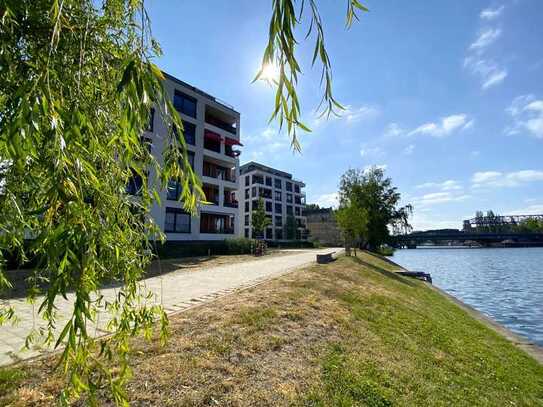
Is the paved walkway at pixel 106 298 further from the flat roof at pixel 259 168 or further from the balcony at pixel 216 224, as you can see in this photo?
the flat roof at pixel 259 168

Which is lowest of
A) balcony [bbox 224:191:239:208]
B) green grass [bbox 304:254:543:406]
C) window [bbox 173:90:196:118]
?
green grass [bbox 304:254:543:406]

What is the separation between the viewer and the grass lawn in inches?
140

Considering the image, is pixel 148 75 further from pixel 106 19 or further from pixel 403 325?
pixel 403 325

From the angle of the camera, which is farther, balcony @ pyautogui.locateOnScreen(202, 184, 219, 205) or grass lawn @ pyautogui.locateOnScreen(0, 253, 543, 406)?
balcony @ pyautogui.locateOnScreen(202, 184, 219, 205)

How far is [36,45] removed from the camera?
1.98 meters

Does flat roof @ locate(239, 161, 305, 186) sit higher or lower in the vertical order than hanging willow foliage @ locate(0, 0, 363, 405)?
higher

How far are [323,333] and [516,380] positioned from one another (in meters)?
3.92

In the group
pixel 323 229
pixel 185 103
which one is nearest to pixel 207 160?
pixel 185 103

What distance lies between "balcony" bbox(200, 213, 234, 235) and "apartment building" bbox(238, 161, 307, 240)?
2448 cm

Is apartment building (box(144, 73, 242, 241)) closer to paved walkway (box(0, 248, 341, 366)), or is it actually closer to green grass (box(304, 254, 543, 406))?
paved walkway (box(0, 248, 341, 366))

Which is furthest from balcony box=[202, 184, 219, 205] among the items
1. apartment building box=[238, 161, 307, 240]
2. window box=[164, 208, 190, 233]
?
apartment building box=[238, 161, 307, 240]

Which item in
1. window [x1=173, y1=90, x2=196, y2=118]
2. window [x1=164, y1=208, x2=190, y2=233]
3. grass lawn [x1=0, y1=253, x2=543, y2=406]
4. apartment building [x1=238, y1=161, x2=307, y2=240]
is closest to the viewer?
grass lawn [x1=0, y1=253, x2=543, y2=406]

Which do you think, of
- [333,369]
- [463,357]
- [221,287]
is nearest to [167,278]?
[221,287]

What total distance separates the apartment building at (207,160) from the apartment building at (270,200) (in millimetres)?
25781
